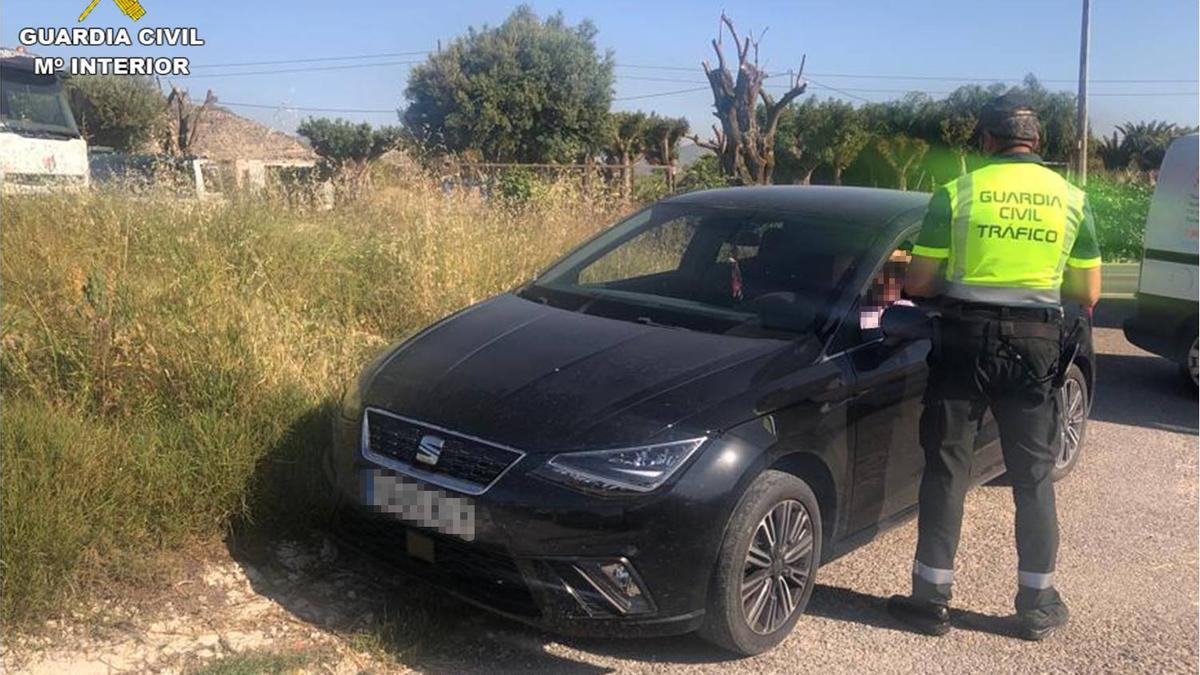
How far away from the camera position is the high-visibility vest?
3.72m

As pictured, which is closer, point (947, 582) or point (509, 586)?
point (509, 586)

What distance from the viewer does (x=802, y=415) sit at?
364cm

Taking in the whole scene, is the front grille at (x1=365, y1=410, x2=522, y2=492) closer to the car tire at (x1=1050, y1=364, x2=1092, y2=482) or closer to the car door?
the car door

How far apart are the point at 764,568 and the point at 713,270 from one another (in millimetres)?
1610

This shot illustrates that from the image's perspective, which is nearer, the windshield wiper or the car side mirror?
the car side mirror

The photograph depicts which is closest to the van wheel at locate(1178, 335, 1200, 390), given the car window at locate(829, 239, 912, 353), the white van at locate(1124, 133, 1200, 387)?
the white van at locate(1124, 133, 1200, 387)

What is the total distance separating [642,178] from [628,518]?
1281 centimetres

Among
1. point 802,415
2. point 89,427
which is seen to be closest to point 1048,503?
point 802,415

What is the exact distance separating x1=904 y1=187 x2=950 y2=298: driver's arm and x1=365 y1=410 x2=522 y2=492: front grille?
1.69 metres

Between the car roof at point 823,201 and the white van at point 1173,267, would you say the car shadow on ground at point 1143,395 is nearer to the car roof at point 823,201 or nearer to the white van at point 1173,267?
the white van at point 1173,267

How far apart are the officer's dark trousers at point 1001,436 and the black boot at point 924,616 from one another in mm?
34

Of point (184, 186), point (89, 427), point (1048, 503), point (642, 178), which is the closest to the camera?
point (1048, 503)

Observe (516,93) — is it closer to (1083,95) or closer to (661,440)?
(1083,95)

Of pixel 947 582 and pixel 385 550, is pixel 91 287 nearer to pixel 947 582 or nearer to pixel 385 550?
pixel 385 550
